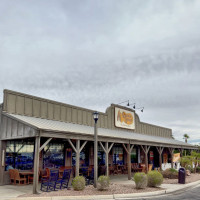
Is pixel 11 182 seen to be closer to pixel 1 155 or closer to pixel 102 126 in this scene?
pixel 1 155

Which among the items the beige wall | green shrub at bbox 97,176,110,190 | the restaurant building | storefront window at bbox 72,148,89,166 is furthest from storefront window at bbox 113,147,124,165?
green shrub at bbox 97,176,110,190

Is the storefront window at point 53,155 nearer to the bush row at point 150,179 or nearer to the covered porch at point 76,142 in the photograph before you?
the covered porch at point 76,142

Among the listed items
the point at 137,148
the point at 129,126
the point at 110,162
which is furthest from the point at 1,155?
the point at 137,148

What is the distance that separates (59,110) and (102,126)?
4.49m

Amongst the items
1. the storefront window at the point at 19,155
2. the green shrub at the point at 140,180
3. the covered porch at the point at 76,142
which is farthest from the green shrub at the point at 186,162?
the storefront window at the point at 19,155

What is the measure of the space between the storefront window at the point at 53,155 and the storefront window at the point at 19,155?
966 millimetres

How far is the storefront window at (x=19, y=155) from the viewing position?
13.5 metres

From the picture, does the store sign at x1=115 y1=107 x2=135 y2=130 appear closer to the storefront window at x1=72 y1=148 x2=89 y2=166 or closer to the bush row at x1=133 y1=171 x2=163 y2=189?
the storefront window at x1=72 y1=148 x2=89 y2=166

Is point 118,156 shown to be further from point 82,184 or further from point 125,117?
point 82,184

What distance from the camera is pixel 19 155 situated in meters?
13.9

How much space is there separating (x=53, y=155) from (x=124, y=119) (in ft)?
27.8

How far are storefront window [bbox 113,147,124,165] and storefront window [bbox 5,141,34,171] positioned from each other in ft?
27.1

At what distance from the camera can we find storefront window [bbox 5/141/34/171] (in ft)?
44.3

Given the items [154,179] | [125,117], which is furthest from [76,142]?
[125,117]
